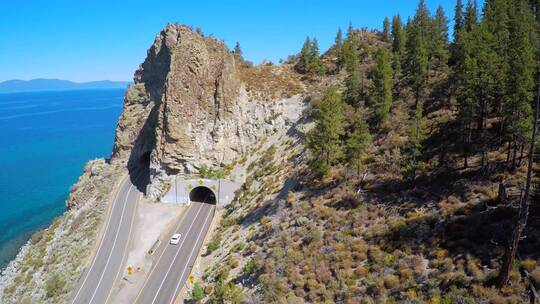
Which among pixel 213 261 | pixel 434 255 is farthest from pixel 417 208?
pixel 213 261

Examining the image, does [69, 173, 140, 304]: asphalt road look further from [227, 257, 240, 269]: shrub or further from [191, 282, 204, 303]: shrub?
[227, 257, 240, 269]: shrub

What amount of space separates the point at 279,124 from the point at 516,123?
37.1m

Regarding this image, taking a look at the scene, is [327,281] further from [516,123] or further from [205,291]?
[516,123]

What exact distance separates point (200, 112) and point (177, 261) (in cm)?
2565

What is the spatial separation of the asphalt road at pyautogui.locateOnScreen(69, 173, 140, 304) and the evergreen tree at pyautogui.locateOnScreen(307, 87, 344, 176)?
26.8 meters

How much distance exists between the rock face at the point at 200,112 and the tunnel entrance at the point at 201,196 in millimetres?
4509

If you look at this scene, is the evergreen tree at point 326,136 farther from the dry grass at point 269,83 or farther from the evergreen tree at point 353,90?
the dry grass at point 269,83

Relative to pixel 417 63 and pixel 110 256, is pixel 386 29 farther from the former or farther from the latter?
pixel 110 256

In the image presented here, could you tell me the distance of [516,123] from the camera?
23984 mm

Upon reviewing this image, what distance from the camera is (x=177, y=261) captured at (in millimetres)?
40031

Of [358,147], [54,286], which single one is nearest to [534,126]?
[358,147]

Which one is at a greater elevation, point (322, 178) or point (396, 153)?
point (396, 153)

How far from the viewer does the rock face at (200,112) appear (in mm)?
54156

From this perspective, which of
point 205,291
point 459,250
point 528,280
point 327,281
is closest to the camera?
point 528,280
